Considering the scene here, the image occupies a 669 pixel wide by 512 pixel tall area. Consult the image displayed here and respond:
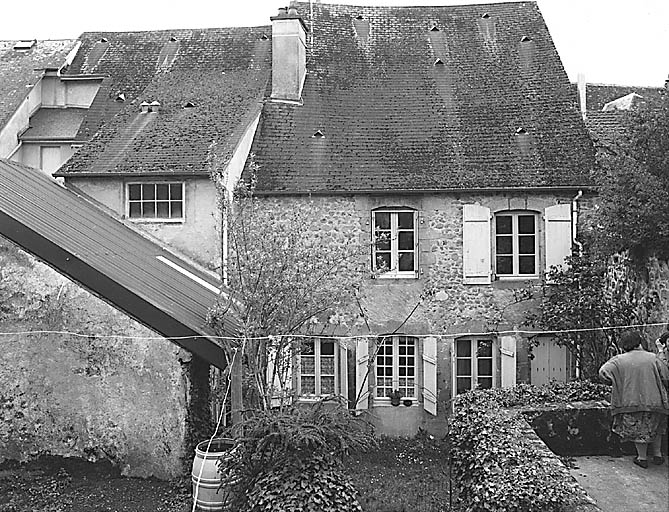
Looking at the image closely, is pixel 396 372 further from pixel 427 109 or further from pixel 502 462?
pixel 502 462

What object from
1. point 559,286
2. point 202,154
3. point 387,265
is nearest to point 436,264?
point 387,265

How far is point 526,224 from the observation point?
14070 mm

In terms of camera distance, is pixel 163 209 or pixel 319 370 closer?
pixel 163 209

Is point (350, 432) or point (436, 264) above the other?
point (436, 264)

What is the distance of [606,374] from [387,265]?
22.0ft

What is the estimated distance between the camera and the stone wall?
998 cm

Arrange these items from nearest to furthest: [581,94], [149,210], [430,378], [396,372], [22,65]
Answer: [149,210], [430,378], [396,372], [581,94], [22,65]

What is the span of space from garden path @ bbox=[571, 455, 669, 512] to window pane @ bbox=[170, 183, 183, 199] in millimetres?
8132

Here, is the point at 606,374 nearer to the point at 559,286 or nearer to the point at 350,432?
the point at 350,432

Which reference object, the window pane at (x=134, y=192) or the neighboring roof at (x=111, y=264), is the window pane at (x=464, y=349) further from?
the window pane at (x=134, y=192)

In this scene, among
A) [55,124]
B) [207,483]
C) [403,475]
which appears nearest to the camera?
[207,483]

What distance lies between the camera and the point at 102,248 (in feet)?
36.1

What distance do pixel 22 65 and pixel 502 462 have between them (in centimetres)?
1559

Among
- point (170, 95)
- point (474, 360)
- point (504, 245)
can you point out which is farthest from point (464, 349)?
point (170, 95)
